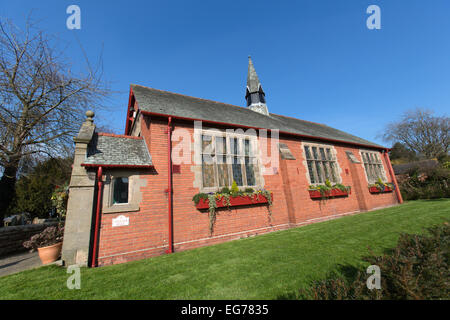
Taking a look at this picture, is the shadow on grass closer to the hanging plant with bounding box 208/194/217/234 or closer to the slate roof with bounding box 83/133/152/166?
the hanging plant with bounding box 208/194/217/234

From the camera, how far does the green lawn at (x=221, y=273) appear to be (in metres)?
3.52

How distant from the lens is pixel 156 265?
17.2ft

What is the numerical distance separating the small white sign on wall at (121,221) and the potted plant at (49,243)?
204cm

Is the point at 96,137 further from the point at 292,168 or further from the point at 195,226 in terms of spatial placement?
the point at 292,168

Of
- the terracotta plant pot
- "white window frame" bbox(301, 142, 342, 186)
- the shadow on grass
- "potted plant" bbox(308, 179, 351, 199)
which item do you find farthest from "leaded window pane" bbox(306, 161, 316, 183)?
the terracotta plant pot

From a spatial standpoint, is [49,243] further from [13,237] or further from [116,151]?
[13,237]

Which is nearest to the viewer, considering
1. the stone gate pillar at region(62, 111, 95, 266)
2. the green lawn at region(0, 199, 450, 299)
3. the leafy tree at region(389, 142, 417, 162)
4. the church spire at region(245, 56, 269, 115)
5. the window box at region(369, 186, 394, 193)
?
the green lawn at region(0, 199, 450, 299)

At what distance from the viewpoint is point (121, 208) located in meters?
6.31

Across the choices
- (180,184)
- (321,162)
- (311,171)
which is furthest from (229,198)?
(321,162)

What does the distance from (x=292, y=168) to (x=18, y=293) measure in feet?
34.0

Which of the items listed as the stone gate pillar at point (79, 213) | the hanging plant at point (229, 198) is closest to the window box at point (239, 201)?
the hanging plant at point (229, 198)

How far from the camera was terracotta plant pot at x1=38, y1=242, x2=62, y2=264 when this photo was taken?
595 cm

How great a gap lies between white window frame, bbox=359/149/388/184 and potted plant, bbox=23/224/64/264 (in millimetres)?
18530

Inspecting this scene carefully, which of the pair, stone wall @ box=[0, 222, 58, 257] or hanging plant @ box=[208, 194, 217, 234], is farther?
stone wall @ box=[0, 222, 58, 257]
